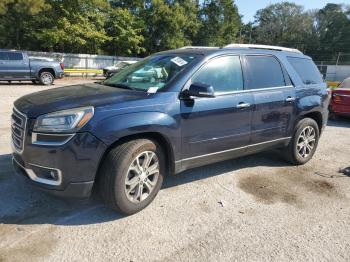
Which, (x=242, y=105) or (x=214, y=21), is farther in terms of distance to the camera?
(x=214, y=21)

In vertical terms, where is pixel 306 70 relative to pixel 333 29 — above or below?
below

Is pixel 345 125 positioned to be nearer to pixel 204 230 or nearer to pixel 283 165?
pixel 283 165

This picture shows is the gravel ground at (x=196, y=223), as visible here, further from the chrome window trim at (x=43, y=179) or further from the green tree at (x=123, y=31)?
the green tree at (x=123, y=31)

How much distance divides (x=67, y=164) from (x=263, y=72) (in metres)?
3.05

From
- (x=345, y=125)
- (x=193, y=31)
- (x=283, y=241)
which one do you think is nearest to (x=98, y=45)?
(x=193, y=31)

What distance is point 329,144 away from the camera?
7281 mm

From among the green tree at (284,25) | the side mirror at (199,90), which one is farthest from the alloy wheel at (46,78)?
the green tree at (284,25)

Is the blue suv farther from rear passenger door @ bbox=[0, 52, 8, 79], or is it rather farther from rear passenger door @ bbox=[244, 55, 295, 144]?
rear passenger door @ bbox=[0, 52, 8, 79]

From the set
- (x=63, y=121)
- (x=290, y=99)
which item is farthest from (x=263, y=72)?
(x=63, y=121)

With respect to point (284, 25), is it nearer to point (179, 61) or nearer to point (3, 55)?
point (3, 55)

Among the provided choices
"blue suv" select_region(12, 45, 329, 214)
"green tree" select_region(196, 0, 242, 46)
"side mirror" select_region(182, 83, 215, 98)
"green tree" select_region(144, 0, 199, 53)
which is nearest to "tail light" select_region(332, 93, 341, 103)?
"blue suv" select_region(12, 45, 329, 214)

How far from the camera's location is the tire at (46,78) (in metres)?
17.1

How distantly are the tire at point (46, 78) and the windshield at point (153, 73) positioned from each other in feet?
44.6

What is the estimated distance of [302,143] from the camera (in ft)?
18.5
